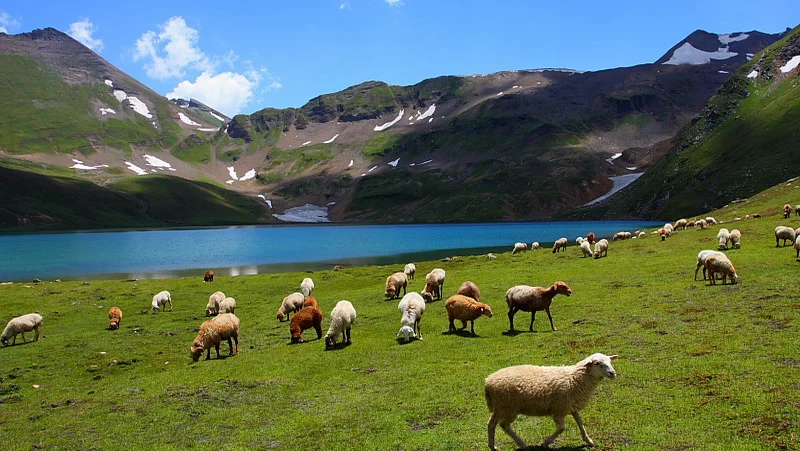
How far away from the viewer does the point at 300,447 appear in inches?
481

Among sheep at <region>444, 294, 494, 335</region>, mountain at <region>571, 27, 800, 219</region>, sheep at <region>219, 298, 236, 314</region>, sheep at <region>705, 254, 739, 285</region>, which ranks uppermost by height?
mountain at <region>571, 27, 800, 219</region>

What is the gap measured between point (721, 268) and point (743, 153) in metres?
165

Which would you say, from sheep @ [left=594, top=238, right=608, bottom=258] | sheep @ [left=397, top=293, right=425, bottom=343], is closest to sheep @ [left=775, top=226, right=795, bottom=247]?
sheep @ [left=594, top=238, right=608, bottom=258]

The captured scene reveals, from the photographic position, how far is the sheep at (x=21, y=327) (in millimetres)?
29062

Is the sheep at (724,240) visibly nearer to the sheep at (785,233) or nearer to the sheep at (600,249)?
the sheep at (785,233)

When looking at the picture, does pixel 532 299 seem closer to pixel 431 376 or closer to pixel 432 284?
pixel 431 376

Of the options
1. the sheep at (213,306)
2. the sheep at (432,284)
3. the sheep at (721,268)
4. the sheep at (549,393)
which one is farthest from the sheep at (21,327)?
the sheep at (721,268)

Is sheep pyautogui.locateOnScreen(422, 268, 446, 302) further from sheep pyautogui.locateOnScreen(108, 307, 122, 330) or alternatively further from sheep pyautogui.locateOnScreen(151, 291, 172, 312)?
sheep pyautogui.locateOnScreen(151, 291, 172, 312)

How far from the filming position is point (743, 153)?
159500 millimetres

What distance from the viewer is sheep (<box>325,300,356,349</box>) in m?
23.1

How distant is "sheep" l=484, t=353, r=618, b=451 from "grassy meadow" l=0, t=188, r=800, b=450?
0.71m

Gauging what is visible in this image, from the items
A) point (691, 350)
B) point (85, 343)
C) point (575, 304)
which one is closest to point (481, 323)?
point (575, 304)

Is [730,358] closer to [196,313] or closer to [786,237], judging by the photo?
[786,237]

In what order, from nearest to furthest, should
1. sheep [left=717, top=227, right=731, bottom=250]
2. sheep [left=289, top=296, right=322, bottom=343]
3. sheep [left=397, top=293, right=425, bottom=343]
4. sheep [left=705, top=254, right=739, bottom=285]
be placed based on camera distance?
1. sheep [left=397, top=293, right=425, bottom=343]
2. sheep [left=289, top=296, right=322, bottom=343]
3. sheep [left=705, top=254, right=739, bottom=285]
4. sheep [left=717, top=227, right=731, bottom=250]
